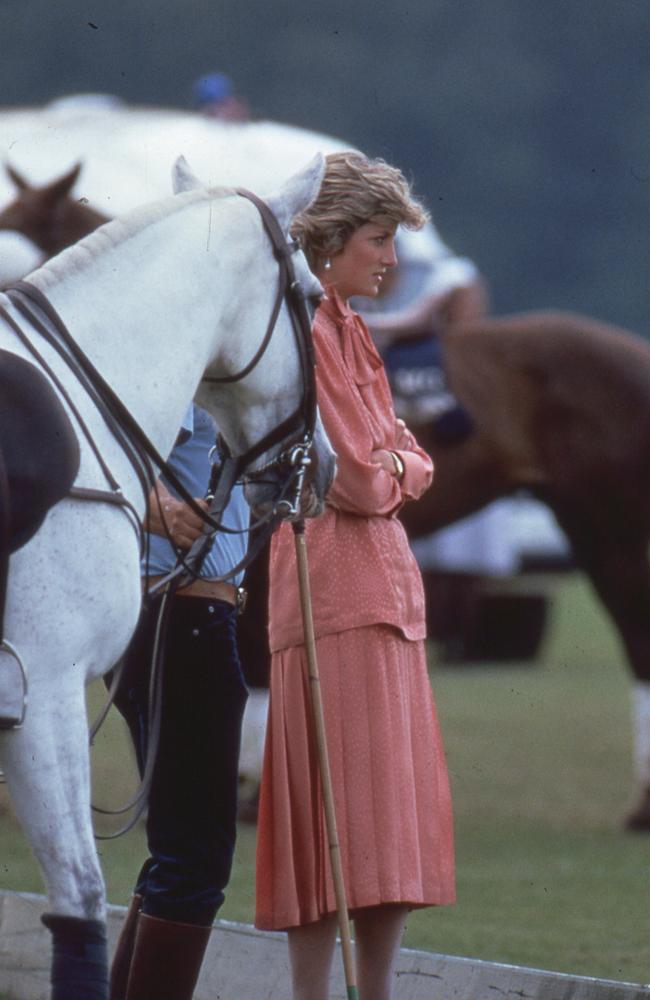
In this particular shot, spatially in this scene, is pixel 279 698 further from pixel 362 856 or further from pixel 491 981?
pixel 491 981

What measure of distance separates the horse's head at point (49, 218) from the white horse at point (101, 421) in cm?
404

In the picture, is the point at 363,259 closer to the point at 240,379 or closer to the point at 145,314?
the point at 240,379

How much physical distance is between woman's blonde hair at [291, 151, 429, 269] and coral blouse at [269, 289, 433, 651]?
130 millimetres

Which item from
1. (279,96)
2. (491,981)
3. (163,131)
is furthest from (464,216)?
(491,981)

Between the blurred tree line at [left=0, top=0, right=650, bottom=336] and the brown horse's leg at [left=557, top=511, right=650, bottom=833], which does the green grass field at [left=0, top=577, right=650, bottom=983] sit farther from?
the blurred tree line at [left=0, top=0, right=650, bottom=336]

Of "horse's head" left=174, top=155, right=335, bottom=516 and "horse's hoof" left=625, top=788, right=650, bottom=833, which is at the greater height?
"horse's head" left=174, top=155, right=335, bottom=516

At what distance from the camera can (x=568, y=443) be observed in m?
8.64

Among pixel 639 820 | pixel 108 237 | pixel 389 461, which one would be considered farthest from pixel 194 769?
pixel 639 820

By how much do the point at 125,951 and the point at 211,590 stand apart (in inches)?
33.3

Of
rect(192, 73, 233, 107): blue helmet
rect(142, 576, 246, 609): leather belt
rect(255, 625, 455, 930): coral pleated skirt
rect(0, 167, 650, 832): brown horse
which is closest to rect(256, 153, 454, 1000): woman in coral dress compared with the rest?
rect(255, 625, 455, 930): coral pleated skirt

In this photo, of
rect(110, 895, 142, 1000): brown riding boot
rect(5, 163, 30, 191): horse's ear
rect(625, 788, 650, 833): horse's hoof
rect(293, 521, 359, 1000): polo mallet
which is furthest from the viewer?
rect(625, 788, 650, 833): horse's hoof

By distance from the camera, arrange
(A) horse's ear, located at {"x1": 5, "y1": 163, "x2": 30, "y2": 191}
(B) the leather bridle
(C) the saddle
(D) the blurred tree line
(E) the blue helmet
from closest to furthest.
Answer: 1. (B) the leather bridle
2. (A) horse's ear, located at {"x1": 5, "y1": 163, "x2": 30, "y2": 191}
3. (C) the saddle
4. (E) the blue helmet
5. (D) the blurred tree line

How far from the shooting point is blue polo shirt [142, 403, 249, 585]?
3.94 metres

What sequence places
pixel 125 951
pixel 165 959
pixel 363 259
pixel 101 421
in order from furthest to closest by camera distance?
pixel 125 951 < pixel 363 259 < pixel 165 959 < pixel 101 421
